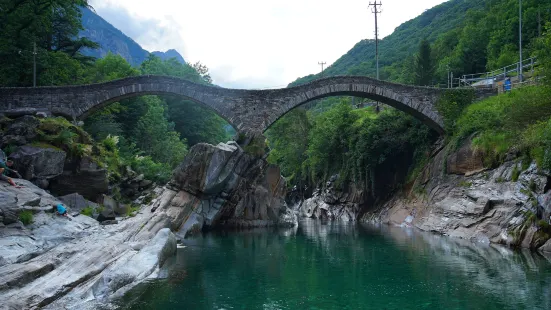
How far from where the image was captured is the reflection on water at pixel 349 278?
9.48 m

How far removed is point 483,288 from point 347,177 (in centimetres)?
2715

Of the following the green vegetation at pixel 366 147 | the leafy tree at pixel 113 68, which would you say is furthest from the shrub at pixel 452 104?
the leafy tree at pixel 113 68

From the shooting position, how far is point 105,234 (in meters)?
13.9

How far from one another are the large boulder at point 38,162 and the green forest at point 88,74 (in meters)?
2.99

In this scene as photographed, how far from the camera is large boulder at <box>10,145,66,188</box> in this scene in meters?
18.0

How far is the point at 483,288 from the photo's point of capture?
1044 centimetres

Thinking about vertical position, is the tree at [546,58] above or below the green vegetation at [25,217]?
above

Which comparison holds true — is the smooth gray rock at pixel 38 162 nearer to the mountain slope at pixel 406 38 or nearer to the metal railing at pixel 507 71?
the metal railing at pixel 507 71

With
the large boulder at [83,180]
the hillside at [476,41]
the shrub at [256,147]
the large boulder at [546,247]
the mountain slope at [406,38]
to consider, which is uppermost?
the mountain slope at [406,38]

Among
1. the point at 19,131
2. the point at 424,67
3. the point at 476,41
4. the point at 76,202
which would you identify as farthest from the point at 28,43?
the point at 476,41

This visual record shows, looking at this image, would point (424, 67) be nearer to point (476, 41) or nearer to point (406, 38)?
point (476, 41)

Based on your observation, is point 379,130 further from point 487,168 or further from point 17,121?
point 17,121

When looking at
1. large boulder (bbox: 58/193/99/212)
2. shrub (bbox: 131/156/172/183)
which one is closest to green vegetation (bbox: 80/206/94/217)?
large boulder (bbox: 58/193/99/212)

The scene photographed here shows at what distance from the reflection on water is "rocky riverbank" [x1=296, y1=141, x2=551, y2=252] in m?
1.31
